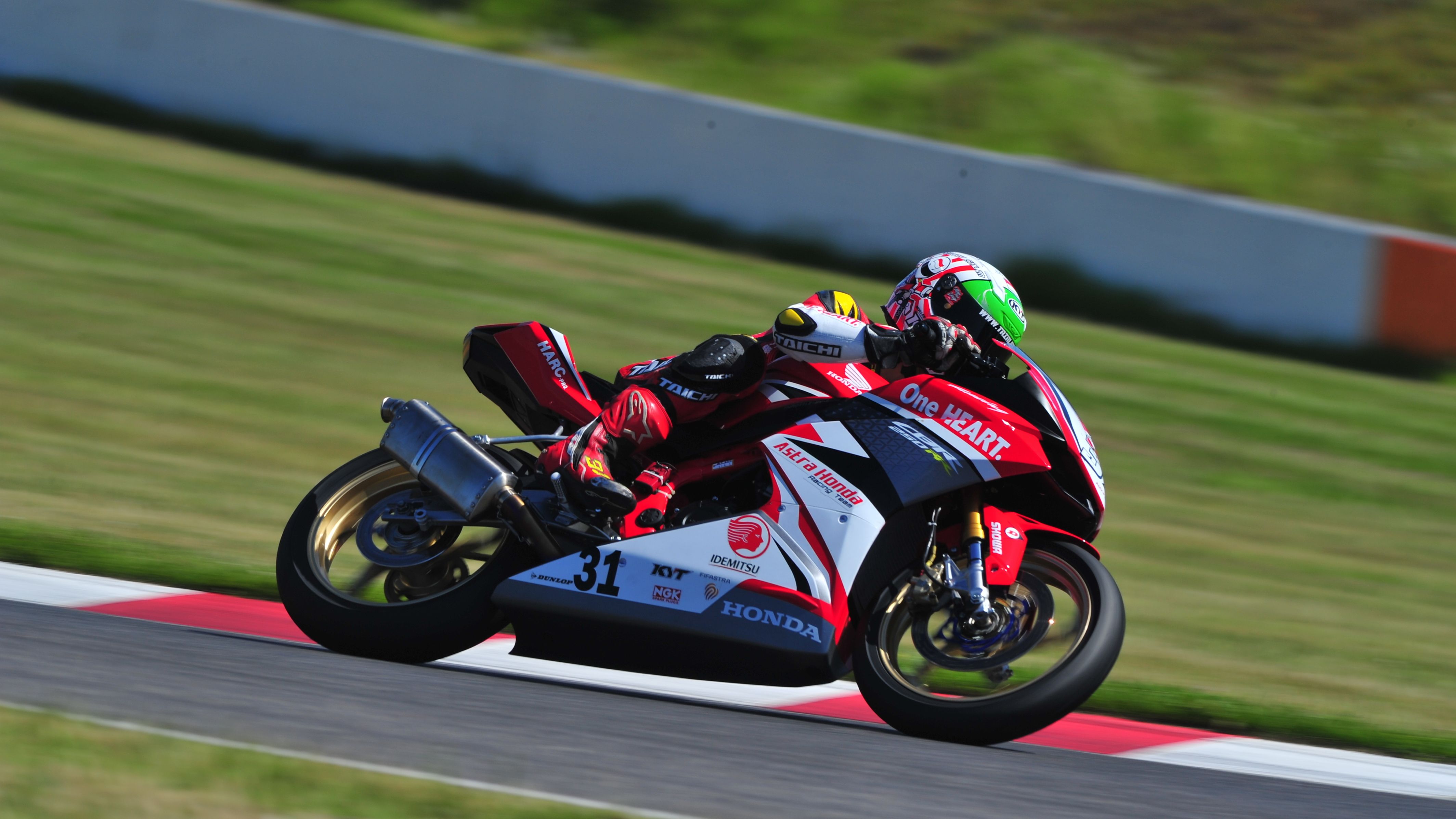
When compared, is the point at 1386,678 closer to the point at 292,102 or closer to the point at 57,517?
the point at 57,517

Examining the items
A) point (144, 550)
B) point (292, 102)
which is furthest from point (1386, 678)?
point (292, 102)

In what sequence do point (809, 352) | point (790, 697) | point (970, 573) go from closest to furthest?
point (970, 573) < point (809, 352) < point (790, 697)

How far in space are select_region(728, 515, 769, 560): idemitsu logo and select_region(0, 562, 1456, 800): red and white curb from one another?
0.48 meters

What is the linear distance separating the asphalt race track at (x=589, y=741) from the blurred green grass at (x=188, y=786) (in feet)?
0.43

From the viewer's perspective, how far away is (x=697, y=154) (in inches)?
551

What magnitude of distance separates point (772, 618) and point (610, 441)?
751 millimetres

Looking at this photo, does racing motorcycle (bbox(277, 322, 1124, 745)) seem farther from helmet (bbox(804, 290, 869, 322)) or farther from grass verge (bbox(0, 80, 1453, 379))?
grass verge (bbox(0, 80, 1453, 379))

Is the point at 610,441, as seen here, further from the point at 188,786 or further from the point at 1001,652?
the point at 188,786

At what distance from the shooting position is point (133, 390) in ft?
27.5

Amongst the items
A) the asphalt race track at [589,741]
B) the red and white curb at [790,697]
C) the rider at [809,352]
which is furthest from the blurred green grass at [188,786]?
the red and white curb at [790,697]

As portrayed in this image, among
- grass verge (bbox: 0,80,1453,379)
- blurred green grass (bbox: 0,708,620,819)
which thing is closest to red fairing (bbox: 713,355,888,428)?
blurred green grass (bbox: 0,708,620,819)

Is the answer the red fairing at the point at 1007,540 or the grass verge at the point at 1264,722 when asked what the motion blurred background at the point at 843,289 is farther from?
the red fairing at the point at 1007,540

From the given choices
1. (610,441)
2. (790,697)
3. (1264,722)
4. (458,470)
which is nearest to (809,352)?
(610,441)

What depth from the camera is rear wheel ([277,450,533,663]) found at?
433cm
